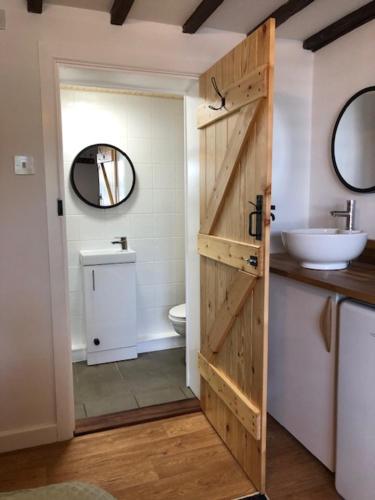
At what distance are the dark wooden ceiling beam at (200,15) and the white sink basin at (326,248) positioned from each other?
3.85ft

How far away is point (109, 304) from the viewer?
309 cm

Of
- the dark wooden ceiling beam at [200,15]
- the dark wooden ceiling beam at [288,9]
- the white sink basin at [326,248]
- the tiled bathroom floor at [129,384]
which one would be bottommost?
the tiled bathroom floor at [129,384]

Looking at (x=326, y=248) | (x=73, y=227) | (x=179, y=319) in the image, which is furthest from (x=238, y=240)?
(x=73, y=227)

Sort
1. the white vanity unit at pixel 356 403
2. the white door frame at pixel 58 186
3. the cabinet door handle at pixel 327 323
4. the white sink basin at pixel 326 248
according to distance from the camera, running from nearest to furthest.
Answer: the white vanity unit at pixel 356 403 < the cabinet door handle at pixel 327 323 < the white sink basin at pixel 326 248 < the white door frame at pixel 58 186

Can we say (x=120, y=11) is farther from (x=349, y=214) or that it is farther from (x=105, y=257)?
(x=105, y=257)

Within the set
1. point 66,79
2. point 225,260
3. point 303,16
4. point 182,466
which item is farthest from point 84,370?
point 303,16

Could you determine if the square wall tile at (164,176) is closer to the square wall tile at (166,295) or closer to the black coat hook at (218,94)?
the square wall tile at (166,295)

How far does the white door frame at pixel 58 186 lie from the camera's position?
75.8 inches

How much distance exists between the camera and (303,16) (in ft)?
6.75

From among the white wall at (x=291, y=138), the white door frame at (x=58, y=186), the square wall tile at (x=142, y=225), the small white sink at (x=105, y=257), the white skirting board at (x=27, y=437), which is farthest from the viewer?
the square wall tile at (x=142, y=225)

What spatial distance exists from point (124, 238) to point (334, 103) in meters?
1.85

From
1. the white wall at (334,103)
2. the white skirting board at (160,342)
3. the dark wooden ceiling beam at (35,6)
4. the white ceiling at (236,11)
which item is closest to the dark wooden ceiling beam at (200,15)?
the white ceiling at (236,11)

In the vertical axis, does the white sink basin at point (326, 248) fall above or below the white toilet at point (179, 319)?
above

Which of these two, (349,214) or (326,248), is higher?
(349,214)
